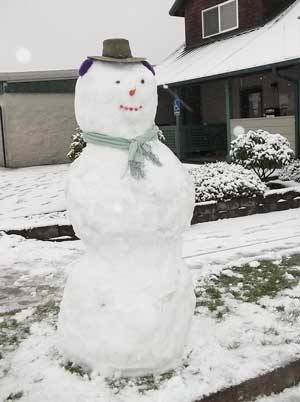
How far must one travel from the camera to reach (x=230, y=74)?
13086mm

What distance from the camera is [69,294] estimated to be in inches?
131

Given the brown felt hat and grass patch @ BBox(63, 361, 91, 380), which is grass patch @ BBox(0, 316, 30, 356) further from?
the brown felt hat

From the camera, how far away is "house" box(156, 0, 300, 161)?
12.6 m

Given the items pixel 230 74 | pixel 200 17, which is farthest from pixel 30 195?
pixel 200 17

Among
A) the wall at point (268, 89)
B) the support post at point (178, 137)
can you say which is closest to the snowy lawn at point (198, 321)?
the wall at point (268, 89)

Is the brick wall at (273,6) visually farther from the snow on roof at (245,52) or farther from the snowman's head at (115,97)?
the snowman's head at (115,97)

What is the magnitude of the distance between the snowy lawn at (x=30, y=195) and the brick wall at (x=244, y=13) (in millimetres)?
7258

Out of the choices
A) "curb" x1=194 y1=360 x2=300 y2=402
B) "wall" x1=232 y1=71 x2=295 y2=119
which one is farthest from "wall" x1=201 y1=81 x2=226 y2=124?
"curb" x1=194 y1=360 x2=300 y2=402

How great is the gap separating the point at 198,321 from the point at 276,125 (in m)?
10.0

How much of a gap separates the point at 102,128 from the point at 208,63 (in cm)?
1251

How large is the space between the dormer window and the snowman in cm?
1410

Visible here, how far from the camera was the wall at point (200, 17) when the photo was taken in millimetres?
15039

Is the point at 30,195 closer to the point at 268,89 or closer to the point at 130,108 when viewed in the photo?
the point at 268,89

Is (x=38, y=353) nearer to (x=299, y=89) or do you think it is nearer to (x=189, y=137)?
(x=299, y=89)
